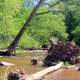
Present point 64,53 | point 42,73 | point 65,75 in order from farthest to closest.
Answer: point 64,53 < point 65,75 < point 42,73

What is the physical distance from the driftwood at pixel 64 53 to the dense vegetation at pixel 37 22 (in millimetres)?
10463

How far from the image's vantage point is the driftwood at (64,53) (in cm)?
1911

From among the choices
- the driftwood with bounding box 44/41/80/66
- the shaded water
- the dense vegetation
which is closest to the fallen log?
the shaded water

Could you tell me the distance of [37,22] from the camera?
54.0 m

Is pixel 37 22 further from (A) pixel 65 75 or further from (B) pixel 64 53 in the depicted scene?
(A) pixel 65 75

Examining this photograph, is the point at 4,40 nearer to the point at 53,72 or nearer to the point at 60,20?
the point at 53,72

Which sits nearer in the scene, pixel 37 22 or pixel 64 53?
pixel 64 53

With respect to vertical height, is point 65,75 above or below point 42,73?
below

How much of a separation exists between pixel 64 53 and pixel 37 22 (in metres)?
35.0

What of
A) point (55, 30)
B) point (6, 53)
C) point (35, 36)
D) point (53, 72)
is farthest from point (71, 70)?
point (55, 30)

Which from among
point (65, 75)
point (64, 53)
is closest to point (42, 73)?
point (65, 75)

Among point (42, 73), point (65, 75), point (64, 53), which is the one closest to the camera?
point (42, 73)

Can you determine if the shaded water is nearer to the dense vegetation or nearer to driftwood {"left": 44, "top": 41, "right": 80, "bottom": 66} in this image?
driftwood {"left": 44, "top": 41, "right": 80, "bottom": 66}

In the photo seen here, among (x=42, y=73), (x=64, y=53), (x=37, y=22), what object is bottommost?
(x=37, y=22)
